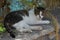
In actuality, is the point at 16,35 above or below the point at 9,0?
below

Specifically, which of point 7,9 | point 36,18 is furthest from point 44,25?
point 7,9

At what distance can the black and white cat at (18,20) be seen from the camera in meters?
1.95

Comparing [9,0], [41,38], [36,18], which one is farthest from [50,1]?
[41,38]

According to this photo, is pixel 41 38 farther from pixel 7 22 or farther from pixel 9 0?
pixel 9 0

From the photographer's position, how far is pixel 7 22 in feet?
6.47

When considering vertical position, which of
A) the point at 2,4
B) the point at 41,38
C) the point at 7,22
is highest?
the point at 2,4

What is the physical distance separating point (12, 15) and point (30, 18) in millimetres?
315

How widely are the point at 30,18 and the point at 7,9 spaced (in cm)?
32

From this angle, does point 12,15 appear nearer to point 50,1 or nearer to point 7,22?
point 7,22

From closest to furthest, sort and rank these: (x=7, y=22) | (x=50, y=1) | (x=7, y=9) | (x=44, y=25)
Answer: (x=7, y=22) < (x=44, y=25) < (x=7, y=9) < (x=50, y=1)

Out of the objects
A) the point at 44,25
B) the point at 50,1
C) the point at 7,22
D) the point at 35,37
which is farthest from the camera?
the point at 50,1

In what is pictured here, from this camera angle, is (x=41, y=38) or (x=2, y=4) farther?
(x=2, y=4)

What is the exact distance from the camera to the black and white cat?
1949 millimetres

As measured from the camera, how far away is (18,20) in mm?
2031
